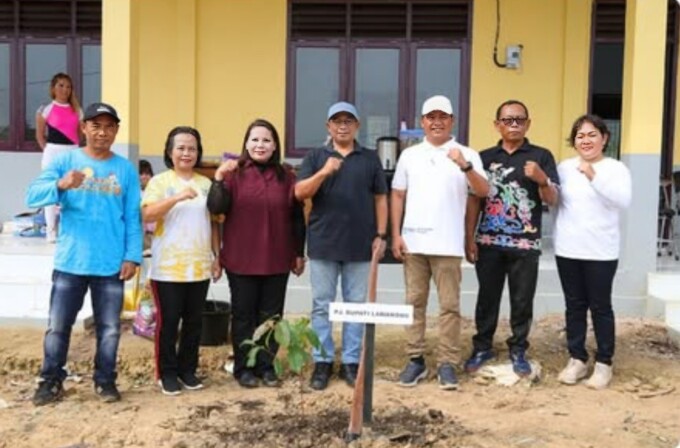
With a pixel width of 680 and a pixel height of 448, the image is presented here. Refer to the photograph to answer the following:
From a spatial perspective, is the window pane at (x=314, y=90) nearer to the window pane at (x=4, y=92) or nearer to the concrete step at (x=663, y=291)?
the window pane at (x=4, y=92)

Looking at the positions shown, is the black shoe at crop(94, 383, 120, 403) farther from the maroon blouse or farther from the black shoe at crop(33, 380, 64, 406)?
the maroon blouse

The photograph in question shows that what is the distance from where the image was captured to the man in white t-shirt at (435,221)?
196 inches

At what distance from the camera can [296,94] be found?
30.4 ft

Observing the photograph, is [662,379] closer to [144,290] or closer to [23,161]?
[144,290]

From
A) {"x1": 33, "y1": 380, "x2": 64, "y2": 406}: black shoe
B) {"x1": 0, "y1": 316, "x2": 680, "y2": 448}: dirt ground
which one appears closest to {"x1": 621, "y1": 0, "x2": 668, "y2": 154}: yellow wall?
{"x1": 0, "y1": 316, "x2": 680, "y2": 448}: dirt ground

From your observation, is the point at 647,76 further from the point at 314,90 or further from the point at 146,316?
the point at 146,316

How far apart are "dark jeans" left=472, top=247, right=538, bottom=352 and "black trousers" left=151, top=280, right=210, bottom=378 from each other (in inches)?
70.9

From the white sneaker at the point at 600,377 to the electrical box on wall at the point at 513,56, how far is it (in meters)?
4.49

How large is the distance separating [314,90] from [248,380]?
4.85 meters

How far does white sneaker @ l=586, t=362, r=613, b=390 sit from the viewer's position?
523 cm

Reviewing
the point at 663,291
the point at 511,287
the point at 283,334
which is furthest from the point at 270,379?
the point at 663,291

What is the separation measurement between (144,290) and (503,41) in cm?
506

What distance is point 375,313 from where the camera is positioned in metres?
4.04

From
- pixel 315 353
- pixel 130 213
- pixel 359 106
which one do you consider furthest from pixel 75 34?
pixel 315 353
